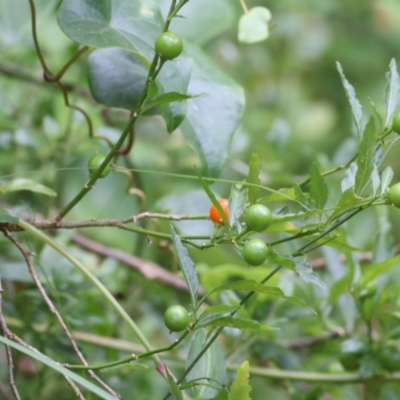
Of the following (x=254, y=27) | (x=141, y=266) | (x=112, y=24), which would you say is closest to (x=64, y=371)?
(x=112, y=24)

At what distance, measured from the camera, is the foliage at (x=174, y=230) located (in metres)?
0.48

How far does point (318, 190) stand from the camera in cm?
47

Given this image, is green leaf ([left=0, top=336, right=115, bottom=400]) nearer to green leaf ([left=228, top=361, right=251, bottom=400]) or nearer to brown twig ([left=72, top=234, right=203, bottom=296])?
green leaf ([left=228, top=361, right=251, bottom=400])

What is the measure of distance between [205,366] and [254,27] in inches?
14.0

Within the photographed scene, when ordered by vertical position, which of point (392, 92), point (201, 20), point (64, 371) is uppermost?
point (201, 20)

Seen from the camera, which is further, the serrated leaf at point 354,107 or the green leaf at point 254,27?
the green leaf at point 254,27

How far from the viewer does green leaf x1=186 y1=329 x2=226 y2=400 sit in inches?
20.7

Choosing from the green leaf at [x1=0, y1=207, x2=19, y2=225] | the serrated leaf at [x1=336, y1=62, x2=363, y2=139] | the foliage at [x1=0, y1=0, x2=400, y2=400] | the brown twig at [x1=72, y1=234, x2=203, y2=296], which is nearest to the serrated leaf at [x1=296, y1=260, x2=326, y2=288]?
the foliage at [x1=0, y1=0, x2=400, y2=400]

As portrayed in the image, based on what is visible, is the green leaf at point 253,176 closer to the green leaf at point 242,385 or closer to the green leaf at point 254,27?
the green leaf at point 242,385

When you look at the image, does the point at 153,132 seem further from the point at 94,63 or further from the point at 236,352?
the point at 94,63

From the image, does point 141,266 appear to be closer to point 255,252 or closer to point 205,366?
point 205,366

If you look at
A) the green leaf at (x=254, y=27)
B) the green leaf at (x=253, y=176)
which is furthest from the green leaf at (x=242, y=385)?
the green leaf at (x=254, y=27)

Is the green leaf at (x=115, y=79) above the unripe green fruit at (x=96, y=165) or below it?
above

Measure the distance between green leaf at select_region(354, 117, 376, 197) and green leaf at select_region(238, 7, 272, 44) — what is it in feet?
0.92
